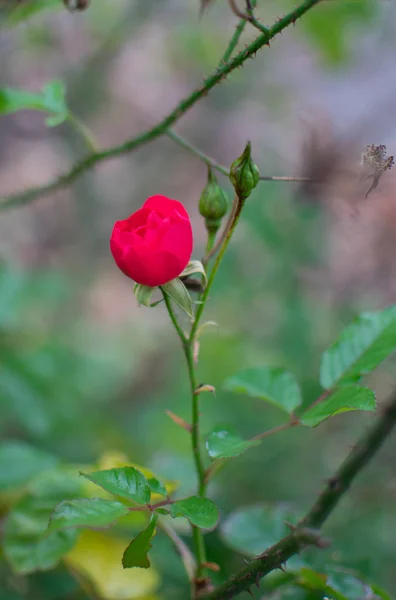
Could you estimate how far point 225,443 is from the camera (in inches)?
23.1

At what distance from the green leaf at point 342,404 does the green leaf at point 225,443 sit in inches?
2.3

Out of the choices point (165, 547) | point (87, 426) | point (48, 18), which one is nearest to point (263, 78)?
point (48, 18)

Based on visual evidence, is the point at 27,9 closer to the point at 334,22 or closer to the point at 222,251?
the point at 222,251

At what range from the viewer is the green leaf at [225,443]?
0.56 meters

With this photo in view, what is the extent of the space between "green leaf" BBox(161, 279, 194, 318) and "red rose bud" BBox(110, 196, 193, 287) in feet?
0.05

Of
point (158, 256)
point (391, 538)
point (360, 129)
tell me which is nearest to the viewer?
point (158, 256)

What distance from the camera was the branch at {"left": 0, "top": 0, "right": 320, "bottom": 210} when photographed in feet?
1.93

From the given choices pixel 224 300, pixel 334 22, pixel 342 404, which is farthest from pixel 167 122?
pixel 224 300

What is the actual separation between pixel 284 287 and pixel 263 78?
1846 millimetres

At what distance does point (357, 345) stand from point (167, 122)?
0.37 metres

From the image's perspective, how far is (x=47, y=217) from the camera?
3.30 meters

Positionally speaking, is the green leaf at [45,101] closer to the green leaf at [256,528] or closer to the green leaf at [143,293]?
the green leaf at [143,293]

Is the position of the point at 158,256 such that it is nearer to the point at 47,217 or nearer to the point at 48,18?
the point at 48,18

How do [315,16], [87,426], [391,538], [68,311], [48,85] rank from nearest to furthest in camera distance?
1. [48,85]
2. [391,538]
3. [87,426]
4. [315,16]
5. [68,311]
